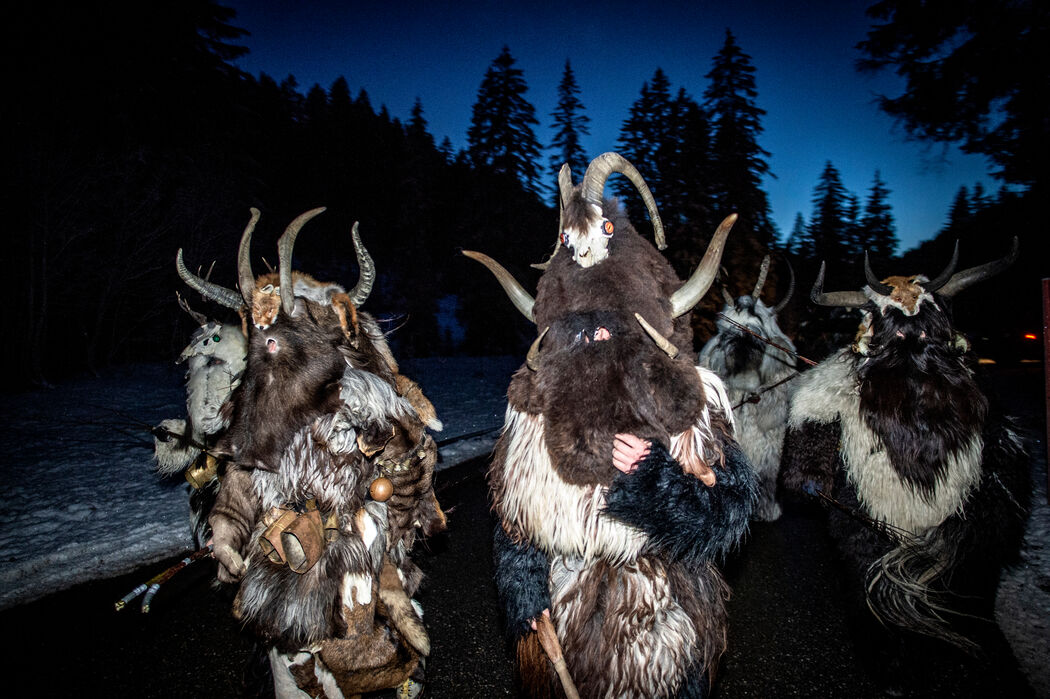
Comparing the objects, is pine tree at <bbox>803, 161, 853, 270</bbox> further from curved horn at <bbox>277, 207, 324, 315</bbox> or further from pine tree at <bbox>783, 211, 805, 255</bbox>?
curved horn at <bbox>277, 207, 324, 315</bbox>

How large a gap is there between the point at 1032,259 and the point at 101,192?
19.6 m

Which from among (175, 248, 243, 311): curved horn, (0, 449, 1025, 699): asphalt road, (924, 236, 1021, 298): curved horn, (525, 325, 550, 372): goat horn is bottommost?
(0, 449, 1025, 699): asphalt road

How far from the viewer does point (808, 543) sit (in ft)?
16.1

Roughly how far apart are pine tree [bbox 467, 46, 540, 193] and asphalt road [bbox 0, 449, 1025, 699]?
705 inches

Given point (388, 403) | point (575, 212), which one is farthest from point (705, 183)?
point (388, 403)

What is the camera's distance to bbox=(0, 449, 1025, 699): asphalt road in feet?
9.53

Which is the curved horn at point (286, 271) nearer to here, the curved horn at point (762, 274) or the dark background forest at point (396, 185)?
the dark background forest at point (396, 185)

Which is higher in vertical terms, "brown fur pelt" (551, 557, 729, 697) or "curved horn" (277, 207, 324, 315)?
"curved horn" (277, 207, 324, 315)

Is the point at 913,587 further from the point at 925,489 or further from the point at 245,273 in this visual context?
the point at 245,273

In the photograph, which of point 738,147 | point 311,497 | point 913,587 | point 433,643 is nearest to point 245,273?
point 311,497

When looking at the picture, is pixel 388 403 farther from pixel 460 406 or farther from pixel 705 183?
pixel 460 406

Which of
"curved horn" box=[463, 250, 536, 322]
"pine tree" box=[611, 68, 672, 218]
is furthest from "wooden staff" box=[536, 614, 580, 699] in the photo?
"pine tree" box=[611, 68, 672, 218]

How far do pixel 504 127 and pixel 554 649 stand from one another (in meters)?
21.1

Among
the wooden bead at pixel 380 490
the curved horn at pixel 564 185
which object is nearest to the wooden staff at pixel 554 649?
the wooden bead at pixel 380 490
